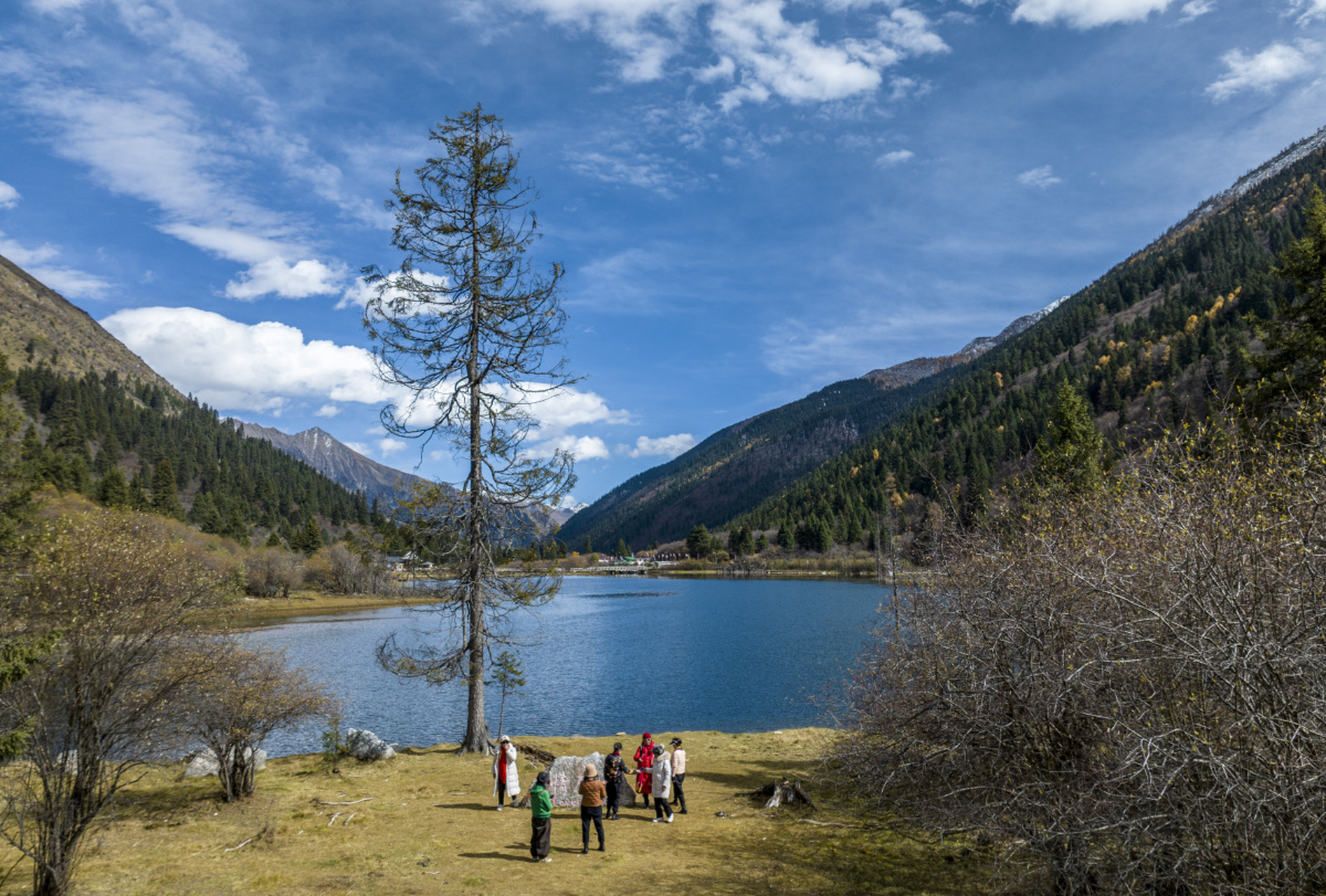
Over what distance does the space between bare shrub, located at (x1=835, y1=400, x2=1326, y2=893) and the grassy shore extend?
1.89m

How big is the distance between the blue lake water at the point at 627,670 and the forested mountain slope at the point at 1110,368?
1912 inches

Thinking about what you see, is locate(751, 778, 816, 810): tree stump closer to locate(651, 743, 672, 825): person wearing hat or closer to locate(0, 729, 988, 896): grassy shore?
locate(0, 729, 988, 896): grassy shore

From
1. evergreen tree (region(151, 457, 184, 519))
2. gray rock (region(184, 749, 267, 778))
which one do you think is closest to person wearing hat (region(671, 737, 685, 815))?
gray rock (region(184, 749, 267, 778))

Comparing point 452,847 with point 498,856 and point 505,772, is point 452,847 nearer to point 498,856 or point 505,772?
point 498,856

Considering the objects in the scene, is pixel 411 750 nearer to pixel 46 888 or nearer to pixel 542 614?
pixel 46 888

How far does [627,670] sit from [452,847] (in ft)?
106

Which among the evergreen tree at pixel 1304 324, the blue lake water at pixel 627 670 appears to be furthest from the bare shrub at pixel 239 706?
the evergreen tree at pixel 1304 324

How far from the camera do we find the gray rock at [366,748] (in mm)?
20297

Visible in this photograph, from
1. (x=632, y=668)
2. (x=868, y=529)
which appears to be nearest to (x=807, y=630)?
(x=632, y=668)

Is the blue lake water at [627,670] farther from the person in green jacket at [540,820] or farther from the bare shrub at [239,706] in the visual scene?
the person in green jacket at [540,820]

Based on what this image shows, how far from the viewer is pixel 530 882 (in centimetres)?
1155

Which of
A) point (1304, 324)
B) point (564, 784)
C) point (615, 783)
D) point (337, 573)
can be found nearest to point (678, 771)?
point (615, 783)

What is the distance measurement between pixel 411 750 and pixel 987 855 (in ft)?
55.8

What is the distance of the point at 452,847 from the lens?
13.2m
